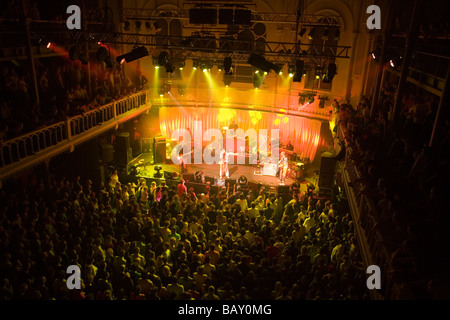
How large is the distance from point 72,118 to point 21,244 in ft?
17.9

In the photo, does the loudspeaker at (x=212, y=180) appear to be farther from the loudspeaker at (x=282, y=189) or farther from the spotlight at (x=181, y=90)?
the spotlight at (x=181, y=90)

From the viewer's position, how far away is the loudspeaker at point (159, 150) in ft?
61.5

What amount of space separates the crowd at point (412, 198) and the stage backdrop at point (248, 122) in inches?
421

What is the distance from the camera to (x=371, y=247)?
6.29 metres

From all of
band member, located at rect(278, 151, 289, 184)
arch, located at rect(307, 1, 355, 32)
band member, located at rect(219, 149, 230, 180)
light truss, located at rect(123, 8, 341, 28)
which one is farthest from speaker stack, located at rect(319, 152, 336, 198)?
arch, located at rect(307, 1, 355, 32)

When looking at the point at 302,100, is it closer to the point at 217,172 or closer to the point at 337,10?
the point at 337,10

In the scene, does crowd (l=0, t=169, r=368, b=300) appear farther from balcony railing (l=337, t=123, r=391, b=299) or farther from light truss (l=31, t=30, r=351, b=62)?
light truss (l=31, t=30, r=351, b=62)

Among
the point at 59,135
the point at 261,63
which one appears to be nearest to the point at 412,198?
the point at 261,63

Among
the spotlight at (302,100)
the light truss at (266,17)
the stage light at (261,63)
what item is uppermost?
the light truss at (266,17)

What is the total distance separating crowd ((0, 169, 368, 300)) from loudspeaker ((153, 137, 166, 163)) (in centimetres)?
680

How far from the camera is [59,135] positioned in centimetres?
1222

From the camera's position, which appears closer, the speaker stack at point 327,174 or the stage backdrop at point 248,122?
the speaker stack at point 327,174

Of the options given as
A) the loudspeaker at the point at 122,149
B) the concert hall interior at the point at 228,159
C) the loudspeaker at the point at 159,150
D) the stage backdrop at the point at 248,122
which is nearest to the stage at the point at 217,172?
the concert hall interior at the point at 228,159
